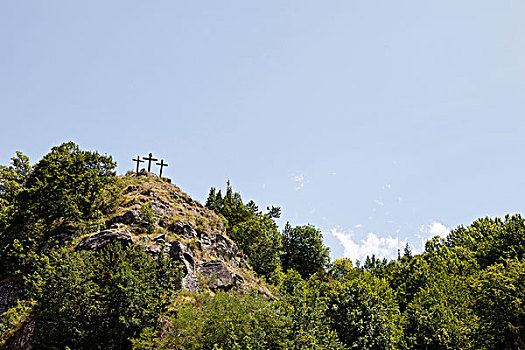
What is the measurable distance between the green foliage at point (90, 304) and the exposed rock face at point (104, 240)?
3246 millimetres

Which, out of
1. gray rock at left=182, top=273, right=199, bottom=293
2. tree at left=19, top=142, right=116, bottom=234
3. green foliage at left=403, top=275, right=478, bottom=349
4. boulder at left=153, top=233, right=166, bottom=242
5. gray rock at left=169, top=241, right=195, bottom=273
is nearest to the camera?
green foliage at left=403, top=275, right=478, bottom=349

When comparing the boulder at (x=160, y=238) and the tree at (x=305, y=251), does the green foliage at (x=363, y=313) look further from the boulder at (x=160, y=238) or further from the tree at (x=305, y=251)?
the tree at (x=305, y=251)

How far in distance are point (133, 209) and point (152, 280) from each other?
10524 mm

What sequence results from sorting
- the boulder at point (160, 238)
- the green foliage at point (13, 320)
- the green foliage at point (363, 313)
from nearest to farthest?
the green foliage at point (363, 313)
the green foliage at point (13, 320)
the boulder at point (160, 238)

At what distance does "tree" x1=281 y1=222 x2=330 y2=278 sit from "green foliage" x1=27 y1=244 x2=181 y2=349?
40915 mm

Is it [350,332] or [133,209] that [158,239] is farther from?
[350,332]

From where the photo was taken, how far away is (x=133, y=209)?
28.5 m

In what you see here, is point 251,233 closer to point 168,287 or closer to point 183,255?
point 183,255

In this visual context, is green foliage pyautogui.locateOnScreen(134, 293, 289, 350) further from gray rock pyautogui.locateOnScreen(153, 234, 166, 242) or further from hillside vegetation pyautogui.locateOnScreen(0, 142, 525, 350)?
gray rock pyautogui.locateOnScreen(153, 234, 166, 242)

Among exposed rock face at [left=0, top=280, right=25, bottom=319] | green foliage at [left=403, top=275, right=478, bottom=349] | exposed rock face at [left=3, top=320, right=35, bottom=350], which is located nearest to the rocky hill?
exposed rock face at [left=0, top=280, right=25, bottom=319]

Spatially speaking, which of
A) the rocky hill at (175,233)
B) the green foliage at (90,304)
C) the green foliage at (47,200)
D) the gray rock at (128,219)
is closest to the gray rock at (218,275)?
the rocky hill at (175,233)

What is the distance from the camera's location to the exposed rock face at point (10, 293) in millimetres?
23078

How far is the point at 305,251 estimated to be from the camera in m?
59.1

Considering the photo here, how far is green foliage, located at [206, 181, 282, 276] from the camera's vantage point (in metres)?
44.6
